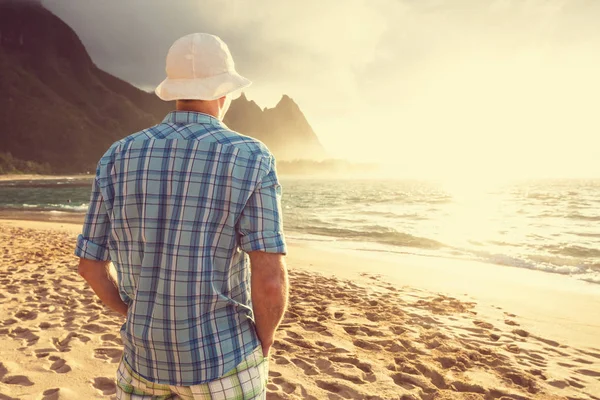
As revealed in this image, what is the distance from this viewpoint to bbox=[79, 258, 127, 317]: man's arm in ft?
4.79

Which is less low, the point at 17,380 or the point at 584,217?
the point at 584,217

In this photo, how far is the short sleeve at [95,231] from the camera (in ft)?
4.40

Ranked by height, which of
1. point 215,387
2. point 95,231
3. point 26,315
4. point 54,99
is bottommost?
point 26,315

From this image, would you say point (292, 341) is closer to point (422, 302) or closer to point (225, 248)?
point (422, 302)

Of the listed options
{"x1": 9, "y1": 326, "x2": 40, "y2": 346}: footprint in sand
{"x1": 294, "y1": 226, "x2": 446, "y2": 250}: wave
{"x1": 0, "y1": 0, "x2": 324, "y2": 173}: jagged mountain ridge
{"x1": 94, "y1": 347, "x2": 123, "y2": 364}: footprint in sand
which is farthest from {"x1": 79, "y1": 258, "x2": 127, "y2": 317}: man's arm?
{"x1": 0, "y1": 0, "x2": 324, "y2": 173}: jagged mountain ridge

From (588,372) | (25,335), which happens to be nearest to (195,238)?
(25,335)

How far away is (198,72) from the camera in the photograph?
1328 mm

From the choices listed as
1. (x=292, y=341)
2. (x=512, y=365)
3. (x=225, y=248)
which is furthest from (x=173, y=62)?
(x=512, y=365)

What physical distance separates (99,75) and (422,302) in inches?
8580

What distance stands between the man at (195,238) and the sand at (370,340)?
2.43 meters

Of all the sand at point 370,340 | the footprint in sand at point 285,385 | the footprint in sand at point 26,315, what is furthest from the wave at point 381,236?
the footprint in sand at point 26,315

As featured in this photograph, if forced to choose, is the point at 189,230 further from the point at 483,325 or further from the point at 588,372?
the point at 483,325

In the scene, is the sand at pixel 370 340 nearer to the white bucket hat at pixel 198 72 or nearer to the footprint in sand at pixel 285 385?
the footprint in sand at pixel 285 385

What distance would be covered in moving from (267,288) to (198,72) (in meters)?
0.77
